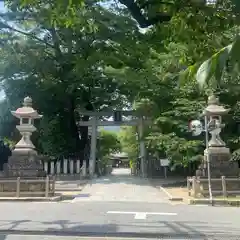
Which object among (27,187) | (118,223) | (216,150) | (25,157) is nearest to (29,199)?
(27,187)

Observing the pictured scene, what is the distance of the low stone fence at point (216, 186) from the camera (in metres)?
15.5

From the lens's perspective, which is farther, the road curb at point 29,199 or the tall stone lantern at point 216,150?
the tall stone lantern at point 216,150

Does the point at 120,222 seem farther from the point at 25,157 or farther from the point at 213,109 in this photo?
the point at 25,157

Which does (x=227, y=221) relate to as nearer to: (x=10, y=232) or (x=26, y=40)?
(x=10, y=232)

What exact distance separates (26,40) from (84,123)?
726 cm

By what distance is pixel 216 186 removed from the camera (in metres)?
16.1

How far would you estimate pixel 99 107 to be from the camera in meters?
31.6

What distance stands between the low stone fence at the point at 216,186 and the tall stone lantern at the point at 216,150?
2.51 feet

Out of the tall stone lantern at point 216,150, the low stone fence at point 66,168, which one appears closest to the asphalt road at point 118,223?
the tall stone lantern at point 216,150

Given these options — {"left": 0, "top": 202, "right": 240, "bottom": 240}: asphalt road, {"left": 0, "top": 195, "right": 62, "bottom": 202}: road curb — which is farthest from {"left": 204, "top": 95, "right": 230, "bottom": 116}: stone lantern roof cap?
{"left": 0, "top": 195, "right": 62, "bottom": 202}: road curb

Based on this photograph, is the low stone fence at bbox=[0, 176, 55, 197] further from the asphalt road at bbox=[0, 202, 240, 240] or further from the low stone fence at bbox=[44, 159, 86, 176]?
the low stone fence at bbox=[44, 159, 86, 176]

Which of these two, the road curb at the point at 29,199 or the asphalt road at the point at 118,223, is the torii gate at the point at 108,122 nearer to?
the road curb at the point at 29,199

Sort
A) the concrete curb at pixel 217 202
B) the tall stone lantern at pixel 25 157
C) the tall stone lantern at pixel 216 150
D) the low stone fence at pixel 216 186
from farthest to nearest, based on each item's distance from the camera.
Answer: the tall stone lantern at pixel 25 157, the tall stone lantern at pixel 216 150, the low stone fence at pixel 216 186, the concrete curb at pixel 217 202

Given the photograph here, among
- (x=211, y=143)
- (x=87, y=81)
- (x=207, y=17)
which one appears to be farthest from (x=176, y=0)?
(x=87, y=81)
